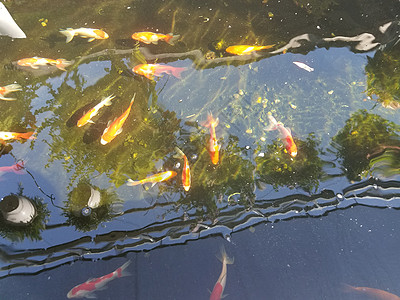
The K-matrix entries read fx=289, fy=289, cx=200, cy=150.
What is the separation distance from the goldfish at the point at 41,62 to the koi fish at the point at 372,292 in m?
4.80

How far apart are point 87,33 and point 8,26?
1216 mm

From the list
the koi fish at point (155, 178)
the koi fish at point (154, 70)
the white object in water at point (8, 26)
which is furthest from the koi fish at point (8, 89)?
the koi fish at point (155, 178)

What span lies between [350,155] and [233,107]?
1.71m

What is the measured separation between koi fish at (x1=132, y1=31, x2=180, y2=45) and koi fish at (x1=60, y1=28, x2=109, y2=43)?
0.48 m

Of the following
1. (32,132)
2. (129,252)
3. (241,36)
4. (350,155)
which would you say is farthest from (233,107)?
(32,132)

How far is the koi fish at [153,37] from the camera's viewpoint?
4426mm

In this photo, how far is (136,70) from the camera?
423cm

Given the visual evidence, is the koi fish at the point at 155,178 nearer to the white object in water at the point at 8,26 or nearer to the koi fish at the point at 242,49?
the koi fish at the point at 242,49

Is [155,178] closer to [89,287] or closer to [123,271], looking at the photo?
[123,271]

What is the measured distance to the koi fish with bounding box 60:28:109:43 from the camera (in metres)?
4.38

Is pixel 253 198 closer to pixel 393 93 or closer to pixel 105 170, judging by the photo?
pixel 105 170

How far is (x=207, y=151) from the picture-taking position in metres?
3.87

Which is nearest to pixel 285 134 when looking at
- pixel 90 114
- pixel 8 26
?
pixel 90 114

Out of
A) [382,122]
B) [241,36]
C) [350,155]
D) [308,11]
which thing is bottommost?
[350,155]
